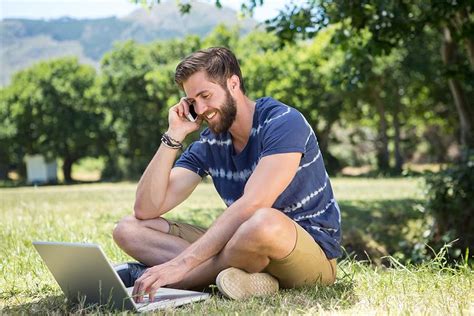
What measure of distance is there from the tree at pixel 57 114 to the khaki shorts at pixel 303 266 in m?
37.0

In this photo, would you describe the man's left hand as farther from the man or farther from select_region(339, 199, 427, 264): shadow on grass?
select_region(339, 199, 427, 264): shadow on grass

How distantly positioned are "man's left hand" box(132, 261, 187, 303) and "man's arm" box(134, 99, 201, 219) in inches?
33.0

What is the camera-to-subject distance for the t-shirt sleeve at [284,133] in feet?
12.4

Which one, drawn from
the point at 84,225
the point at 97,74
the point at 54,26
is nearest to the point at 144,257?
the point at 84,225

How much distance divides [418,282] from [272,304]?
94cm

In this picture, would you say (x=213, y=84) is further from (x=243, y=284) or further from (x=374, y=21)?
(x=374, y=21)

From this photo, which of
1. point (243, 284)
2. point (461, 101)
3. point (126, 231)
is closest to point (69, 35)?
point (461, 101)

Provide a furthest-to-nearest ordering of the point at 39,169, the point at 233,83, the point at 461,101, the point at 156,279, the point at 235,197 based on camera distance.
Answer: the point at 39,169
the point at 461,101
the point at 235,197
the point at 233,83
the point at 156,279

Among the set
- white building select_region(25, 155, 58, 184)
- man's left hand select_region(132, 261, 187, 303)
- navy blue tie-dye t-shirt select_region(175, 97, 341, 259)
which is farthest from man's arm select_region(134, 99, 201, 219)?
white building select_region(25, 155, 58, 184)

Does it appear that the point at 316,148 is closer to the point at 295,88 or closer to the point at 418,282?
the point at 418,282

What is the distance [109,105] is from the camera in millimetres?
39438

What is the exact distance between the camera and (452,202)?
982 cm

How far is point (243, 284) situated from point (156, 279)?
1.62 feet

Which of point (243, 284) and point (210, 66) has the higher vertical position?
point (210, 66)
